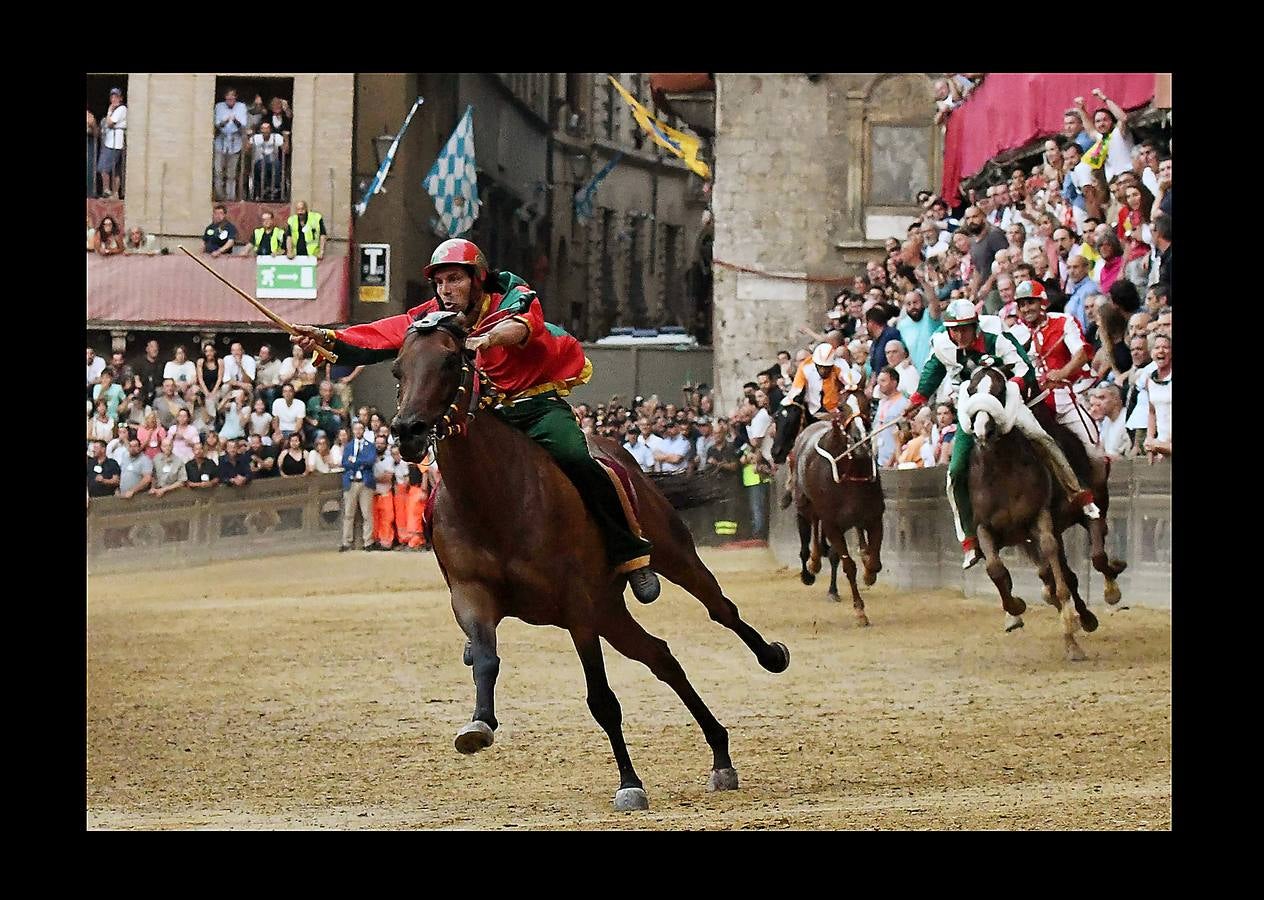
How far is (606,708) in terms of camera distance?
734cm

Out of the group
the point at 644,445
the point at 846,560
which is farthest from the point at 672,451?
the point at 846,560

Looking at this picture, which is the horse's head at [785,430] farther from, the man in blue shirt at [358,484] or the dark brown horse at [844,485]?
the man in blue shirt at [358,484]

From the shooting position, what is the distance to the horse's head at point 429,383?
21.1 feet

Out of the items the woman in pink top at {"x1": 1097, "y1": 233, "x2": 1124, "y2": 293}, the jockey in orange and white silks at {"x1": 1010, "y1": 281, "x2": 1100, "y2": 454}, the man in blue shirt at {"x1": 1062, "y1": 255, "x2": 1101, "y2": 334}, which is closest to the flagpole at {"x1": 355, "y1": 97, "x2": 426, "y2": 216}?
the man in blue shirt at {"x1": 1062, "y1": 255, "x2": 1101, "y2": 334}

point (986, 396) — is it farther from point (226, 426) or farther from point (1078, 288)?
point (226, 426)

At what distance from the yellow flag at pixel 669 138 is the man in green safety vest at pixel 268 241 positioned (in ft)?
11.0

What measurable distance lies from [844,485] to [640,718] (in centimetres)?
347

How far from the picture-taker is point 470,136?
58.6 ft

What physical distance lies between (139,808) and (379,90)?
35.1 ft

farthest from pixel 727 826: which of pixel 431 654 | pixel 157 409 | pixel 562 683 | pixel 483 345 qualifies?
pixel 157 409

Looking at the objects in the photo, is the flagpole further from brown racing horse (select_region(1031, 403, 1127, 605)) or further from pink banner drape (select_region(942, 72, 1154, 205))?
brown racing horse (select_region(1031, 403, 1127, 605))

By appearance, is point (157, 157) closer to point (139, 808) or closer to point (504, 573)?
point (139, 808)

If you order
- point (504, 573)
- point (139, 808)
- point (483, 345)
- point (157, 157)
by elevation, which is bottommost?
point (139, 808)

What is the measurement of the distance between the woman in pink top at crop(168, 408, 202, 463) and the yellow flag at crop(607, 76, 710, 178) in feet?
15.7
